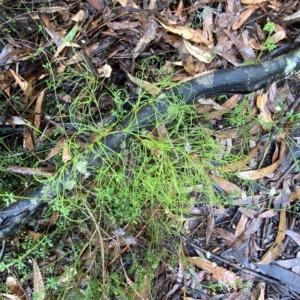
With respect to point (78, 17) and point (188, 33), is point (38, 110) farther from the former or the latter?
point (188, 33)

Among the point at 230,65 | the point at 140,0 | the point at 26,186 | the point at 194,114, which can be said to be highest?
the point at 140,0

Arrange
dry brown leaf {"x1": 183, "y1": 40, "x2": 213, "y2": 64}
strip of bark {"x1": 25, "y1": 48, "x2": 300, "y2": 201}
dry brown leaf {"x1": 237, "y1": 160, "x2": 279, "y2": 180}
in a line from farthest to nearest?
dry brown leaf {"x1": 237, "y1": 160, "x2": 279, "y2": 180} → dry brown leaf {"x1": 183, "y1": 40, "x2": 213, "y2": 64} → strip of bark {"x1": 25, "y1": 48, "x2": 300, "y2": 201}

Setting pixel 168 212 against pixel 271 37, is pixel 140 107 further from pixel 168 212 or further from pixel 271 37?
pixel 271 37

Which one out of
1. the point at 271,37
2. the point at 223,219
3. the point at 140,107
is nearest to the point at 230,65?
the point at 271,37

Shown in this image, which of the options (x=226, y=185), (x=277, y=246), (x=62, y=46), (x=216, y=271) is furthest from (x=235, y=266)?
(x=62, y=46)

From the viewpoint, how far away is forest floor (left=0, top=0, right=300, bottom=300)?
1759mm

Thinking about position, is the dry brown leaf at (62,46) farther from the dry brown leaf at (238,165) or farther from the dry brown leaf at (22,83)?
the dry brown leaf at (238,165)

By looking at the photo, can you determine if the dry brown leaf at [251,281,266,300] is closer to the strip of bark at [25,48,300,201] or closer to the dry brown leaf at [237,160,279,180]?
the dry brown leaf at [237,160,279,180]

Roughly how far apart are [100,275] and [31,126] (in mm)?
709

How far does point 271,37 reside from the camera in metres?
1.88

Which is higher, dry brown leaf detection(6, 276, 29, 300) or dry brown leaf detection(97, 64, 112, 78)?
dry brown leaf detection(97, 64, 112, 78)

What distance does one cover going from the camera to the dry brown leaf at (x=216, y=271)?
6.33 ft

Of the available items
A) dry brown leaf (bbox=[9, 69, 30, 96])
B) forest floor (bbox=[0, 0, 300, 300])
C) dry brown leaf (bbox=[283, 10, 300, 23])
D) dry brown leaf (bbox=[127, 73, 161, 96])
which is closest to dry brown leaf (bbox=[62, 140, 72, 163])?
forest floor (bbox=[0, 0, 300, 300])

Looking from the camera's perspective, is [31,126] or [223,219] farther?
[223,219]
